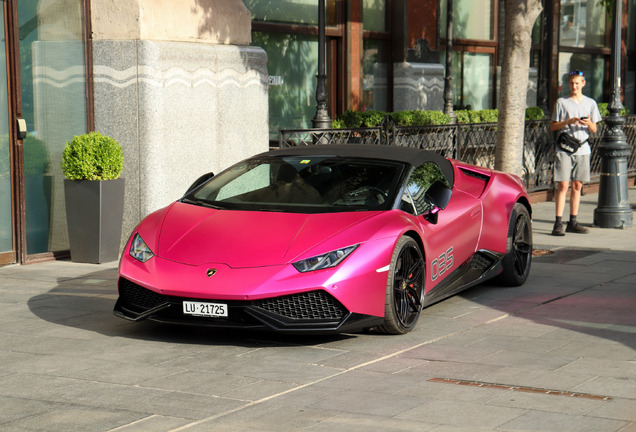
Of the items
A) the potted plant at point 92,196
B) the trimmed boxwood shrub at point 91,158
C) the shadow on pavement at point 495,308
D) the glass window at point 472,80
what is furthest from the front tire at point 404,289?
the glass window at point 472,80

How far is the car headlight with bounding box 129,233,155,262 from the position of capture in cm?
663

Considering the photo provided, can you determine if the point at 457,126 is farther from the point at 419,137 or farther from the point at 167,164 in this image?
the point at 167,164

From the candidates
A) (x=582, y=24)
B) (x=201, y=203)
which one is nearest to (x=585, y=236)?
(x=201, y=203)

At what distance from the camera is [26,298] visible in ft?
26.9

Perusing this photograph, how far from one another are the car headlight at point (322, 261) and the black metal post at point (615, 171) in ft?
25.0

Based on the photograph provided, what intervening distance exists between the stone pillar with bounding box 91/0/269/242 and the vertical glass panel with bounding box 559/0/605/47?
43.9 ft

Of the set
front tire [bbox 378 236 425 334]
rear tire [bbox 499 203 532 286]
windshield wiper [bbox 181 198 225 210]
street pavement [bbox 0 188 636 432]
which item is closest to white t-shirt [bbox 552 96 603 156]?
rear tire [bbox 499 203 532 286]

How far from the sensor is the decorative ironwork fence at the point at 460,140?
13.0 metres

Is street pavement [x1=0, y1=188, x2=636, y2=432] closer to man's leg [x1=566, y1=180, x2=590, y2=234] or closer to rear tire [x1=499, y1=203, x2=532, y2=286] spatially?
rear tire [x1=499, y1=203, x2=532, y2=286]

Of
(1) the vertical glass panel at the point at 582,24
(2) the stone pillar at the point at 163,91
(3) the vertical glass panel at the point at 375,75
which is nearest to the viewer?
(2) the stone pillar at the point at 163,91

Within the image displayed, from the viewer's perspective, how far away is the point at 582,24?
23.7 m

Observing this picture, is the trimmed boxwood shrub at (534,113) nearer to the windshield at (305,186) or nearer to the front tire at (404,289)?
the windshield at (305,186)

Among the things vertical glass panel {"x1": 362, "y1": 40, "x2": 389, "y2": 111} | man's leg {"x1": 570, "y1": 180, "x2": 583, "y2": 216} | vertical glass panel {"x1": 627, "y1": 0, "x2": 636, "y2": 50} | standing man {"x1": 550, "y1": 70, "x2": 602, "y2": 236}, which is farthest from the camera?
vertical glass panel {"x1": 627, "y1": 0, "x2": 636, "y2": 50}

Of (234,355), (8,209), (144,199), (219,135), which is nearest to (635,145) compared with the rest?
(219,135)
